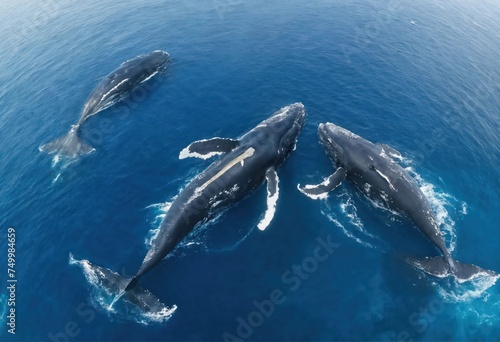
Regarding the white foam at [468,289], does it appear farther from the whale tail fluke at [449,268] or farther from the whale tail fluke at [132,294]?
the whale tail fluke at [132,294]

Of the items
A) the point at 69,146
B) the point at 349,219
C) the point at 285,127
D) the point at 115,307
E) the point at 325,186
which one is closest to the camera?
the point at 115,307

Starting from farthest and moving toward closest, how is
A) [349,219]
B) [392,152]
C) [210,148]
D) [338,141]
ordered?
[392,152]
[338,141]
[210,148]
[349,219]

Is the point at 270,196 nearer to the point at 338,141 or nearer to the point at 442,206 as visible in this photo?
the point at 338,141

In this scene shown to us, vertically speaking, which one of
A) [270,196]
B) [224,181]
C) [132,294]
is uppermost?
[224,181]

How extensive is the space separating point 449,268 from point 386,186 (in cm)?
1133

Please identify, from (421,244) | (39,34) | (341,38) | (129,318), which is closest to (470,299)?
(421,244)

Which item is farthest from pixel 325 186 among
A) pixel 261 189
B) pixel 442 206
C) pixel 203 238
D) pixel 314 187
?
pixel 203 238

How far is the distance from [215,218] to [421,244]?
83.3 ft

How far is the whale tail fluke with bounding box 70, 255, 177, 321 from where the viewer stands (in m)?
36.0

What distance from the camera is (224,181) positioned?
42.8m

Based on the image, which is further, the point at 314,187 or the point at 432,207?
the point at 314,187

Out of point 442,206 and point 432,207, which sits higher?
point 432,207

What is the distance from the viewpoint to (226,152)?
47812 millimetres

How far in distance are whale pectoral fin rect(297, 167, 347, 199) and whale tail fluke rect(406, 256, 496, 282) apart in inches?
527
